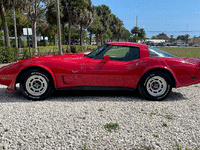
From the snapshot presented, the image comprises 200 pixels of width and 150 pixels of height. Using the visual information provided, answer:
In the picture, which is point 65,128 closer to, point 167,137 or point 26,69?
point 167,137

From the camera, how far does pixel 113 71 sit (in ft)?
14.0

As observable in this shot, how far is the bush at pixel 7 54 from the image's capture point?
12650 millimetres

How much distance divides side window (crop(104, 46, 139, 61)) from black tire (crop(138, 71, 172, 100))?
1.82ft

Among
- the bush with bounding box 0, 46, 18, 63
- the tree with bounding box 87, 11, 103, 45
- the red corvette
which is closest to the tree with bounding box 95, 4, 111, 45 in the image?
the tree with bounding box 87, 11, 103, 45

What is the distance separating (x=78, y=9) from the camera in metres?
27.3

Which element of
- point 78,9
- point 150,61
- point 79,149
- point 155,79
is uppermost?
point 78,9

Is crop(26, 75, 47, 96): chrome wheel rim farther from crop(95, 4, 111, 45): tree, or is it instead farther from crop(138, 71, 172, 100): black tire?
crop(95, 4, 111, 45): tree

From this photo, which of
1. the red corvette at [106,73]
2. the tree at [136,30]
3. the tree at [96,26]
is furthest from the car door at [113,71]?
the tree at [136,30]

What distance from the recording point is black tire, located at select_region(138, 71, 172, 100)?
170 inches

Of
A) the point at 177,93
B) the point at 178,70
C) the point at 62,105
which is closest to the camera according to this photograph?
the point at 62,105

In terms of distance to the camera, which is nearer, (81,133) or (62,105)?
(81,133)


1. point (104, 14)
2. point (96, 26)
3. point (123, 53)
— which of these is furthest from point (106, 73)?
point (104, 14)

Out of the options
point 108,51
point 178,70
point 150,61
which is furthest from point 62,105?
point 178,70

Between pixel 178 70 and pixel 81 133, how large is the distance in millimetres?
2766
